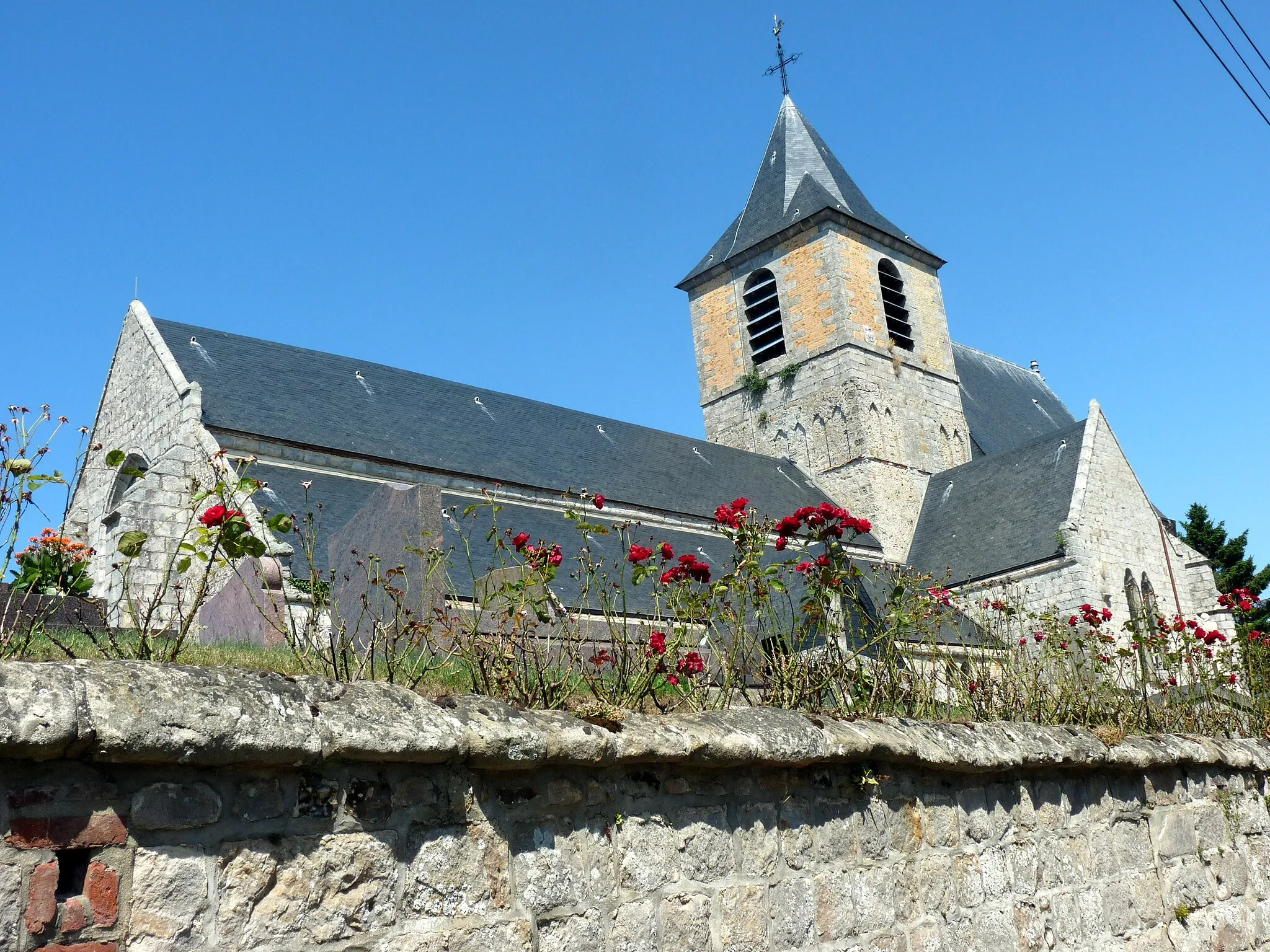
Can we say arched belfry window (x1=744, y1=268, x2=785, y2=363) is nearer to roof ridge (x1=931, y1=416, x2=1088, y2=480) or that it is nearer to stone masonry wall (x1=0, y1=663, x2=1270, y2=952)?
roof ridge (x1=931, y1=416, x2=1088, y2=480)

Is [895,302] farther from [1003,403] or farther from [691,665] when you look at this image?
[691,665]

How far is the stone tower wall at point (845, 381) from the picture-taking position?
76.4ft

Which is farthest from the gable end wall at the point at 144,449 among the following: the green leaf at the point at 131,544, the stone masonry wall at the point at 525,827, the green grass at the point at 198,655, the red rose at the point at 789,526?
the stone masonry wall at the point at 525,827

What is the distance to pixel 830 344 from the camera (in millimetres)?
23906

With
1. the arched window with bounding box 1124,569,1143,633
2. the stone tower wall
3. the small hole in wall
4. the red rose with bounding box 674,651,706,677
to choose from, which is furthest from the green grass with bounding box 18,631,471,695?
the stone tower wall

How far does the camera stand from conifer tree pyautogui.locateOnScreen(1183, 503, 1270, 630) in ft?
90.4

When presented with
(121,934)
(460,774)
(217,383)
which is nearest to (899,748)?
(460,774)

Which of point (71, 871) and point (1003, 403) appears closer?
point (71, 871)

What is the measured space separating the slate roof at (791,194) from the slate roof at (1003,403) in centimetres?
407

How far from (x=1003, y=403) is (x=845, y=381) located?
25.5 ft

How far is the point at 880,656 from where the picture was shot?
4.65 metres

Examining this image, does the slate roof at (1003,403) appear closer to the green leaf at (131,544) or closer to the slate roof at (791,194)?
the slate roof at (791,194)

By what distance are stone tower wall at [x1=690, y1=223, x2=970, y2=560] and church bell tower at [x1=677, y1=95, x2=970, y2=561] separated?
1.1 inches

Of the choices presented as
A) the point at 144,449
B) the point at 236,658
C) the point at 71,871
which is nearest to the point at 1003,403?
the point at 144,449
